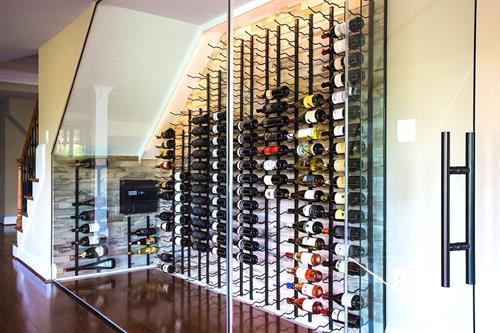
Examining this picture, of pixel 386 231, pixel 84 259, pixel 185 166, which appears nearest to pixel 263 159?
pixel 185 166

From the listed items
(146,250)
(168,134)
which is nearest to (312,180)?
(168,134)

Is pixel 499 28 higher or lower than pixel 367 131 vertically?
higher

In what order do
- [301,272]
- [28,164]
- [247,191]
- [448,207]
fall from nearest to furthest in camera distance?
[448,207]
[301,272]
[247,191]
[28,164]

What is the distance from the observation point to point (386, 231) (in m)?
2.23

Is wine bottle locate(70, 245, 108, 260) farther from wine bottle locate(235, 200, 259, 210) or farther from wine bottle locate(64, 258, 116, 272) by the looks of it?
wine bottle locate(235, 200, 259, 210)

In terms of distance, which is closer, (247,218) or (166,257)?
(247,218)

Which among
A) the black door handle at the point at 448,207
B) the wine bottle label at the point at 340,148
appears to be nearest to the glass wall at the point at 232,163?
the wine bottle label at the point at 340,148

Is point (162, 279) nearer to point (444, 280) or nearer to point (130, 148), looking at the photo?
point (130, 148)

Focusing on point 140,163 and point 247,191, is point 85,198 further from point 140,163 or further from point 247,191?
point 247,191

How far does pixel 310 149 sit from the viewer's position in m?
3.15

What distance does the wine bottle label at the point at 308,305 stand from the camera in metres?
3.06

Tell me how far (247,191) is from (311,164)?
27.3 inches

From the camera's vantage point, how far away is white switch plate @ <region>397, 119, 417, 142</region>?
2.21m

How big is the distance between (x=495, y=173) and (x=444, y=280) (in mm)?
758
